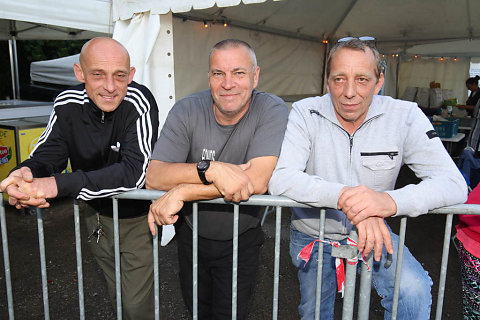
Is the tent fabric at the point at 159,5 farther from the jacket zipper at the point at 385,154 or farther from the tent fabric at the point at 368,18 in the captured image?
the jacket zipper at the point at 385,154

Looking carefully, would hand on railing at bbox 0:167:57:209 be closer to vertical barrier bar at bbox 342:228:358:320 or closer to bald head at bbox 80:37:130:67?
bald head at bbox 80:37:130:67

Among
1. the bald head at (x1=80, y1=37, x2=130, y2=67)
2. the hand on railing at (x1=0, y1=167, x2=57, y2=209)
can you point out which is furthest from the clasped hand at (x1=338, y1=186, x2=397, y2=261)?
the bald head at (x1=80, y1=37, x2=130, y2=67)

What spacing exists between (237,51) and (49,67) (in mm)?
11694

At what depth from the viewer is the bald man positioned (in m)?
2.41

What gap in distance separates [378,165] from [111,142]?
165 cm

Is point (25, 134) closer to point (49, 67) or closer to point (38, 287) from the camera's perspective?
point (38, 287)

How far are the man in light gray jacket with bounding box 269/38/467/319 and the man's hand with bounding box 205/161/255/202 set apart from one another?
0.23 m

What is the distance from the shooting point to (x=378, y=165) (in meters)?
2.11

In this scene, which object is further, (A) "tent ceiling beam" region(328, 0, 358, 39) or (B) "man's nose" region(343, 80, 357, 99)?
(A) "tent ceiling beam" region(328, 0, 358, 39)

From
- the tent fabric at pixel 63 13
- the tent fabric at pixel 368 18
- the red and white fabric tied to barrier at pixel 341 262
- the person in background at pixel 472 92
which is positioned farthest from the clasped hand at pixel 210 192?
the person in background at pixel 472 92

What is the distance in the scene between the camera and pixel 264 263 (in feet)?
14.4

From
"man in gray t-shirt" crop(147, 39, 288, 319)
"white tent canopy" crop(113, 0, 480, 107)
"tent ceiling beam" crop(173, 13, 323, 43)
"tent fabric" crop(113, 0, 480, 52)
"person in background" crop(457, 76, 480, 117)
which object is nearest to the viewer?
"man in gray t-shirt" crop(147, 39, 288, 319)

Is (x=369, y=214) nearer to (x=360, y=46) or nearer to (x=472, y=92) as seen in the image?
(x=360, y=46)

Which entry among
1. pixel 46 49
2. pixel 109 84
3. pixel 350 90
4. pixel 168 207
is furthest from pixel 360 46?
pixel 46 49
